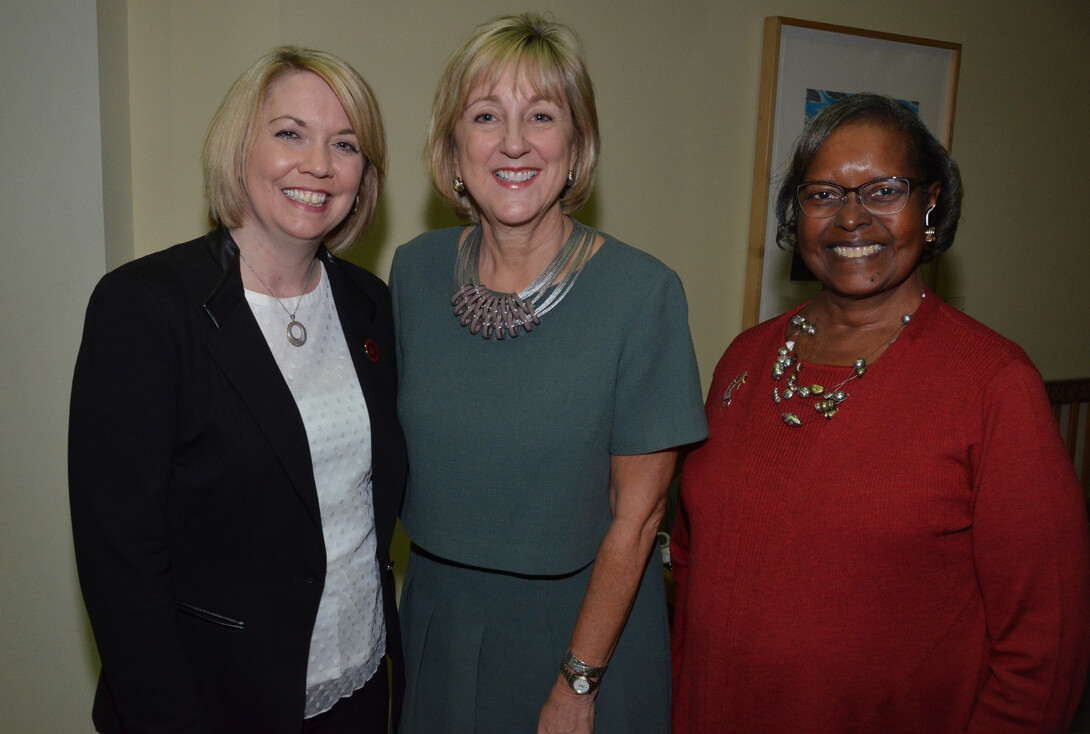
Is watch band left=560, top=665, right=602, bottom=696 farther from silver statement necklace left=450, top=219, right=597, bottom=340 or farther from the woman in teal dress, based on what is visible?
silver statement necklace left=450, top=219, right=597, bottom=340

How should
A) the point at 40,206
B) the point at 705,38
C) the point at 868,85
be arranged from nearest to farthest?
the point at 40,206 < the point at 705,38 < the point at 868,85

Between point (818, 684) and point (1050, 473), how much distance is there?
54cm

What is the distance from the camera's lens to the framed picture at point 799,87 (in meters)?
2.78

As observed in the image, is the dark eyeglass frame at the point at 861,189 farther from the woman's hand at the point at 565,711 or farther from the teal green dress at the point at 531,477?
the woman's hand at the point at 565,711

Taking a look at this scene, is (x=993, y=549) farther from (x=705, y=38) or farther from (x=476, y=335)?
(x=705, y=38)

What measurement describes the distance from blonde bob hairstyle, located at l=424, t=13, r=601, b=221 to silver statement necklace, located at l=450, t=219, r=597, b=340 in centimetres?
17

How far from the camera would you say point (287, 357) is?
4.95 ft

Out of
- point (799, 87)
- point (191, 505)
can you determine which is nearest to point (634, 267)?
point (191, 505)

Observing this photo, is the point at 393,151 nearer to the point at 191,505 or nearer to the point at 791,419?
the point at 191,505

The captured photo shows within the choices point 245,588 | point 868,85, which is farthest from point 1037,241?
point 245,588

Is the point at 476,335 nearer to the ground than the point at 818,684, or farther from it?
farther from it

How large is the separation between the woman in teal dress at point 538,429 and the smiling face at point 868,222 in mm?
315

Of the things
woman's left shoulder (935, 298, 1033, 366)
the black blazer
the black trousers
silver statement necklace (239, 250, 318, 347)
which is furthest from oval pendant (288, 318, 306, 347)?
woman's left shoulder (935, 298, 1033, 366)

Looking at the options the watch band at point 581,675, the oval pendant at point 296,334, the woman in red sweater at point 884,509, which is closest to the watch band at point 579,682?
the watch band at point 581,675
